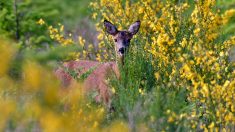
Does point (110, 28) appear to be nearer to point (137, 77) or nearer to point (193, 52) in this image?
point (137, 77)

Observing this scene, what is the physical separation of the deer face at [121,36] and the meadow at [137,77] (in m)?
0.14

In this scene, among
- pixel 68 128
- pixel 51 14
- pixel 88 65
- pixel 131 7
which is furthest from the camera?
pixel 51 14

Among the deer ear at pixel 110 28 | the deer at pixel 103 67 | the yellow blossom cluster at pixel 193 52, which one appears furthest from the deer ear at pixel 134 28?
the deer ear at pixel 110 28

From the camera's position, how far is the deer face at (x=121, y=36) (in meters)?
11.6

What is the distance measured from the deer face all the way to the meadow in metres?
0.14

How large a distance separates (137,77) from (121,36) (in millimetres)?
1122

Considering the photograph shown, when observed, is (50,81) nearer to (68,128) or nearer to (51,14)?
(68,128)

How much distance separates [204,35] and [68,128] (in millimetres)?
4795

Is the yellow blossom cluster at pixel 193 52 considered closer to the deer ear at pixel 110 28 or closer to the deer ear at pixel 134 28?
the deer ear at pixel 134 28

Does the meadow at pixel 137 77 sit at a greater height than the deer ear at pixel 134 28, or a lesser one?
lesser

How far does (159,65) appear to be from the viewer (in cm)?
1107

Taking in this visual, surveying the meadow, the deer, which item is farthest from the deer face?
the meadow

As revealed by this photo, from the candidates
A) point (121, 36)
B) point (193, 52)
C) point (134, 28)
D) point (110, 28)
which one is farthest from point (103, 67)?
point (193, 52)

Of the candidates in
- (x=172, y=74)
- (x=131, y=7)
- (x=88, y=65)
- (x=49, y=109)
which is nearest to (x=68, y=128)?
(x=49, y=109)
